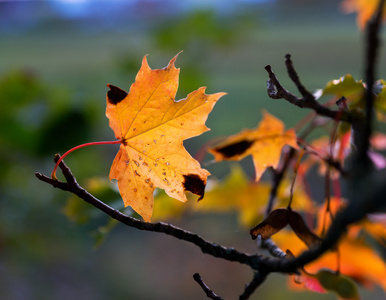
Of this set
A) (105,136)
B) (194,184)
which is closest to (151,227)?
(194,184)

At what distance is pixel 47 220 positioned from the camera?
3.94ft

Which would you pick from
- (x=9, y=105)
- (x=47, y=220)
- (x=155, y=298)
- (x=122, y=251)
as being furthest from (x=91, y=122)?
(x=122, y=251)

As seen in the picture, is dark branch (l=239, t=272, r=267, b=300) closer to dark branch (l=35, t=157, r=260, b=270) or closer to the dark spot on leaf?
dark branch (l=35, t=157, r=260, b=270)

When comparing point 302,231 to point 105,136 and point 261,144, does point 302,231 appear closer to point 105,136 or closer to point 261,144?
point 261,144

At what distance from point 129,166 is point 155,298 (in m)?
1.58

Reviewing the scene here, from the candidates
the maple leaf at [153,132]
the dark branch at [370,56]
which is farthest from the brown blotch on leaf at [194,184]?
the dark branch at [370,56]

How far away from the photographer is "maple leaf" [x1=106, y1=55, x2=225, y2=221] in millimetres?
321

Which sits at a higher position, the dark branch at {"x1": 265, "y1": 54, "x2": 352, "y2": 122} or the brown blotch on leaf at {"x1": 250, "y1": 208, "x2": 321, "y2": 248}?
the dark branch at {"x1": 265, "y1": 54, "x2": 352, "y2": 122}

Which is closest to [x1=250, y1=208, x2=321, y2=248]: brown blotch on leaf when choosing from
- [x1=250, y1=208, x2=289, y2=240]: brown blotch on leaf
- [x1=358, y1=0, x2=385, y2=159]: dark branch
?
[x1=250, y1=208, x2=289, y2=240]: brown blotch on leaf

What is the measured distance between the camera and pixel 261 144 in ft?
1.35

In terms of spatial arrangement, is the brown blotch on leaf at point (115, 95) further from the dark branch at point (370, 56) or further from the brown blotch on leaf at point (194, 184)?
the dark branch at point (370, 56)

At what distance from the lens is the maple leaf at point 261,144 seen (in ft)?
1.31

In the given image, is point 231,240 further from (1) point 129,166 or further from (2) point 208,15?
(1) point 129,166

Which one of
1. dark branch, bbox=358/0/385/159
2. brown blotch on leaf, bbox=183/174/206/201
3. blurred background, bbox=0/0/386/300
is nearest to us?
dark branch, bbox=358/0/385/159
